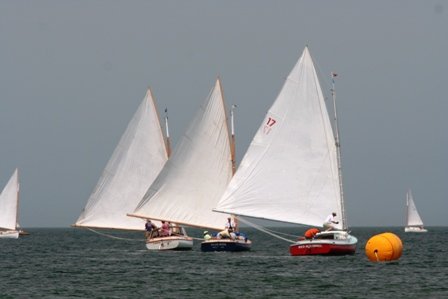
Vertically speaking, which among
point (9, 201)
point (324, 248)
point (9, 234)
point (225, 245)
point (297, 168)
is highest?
point (9, 201)

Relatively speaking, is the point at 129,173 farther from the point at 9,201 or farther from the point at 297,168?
the point at 9,201

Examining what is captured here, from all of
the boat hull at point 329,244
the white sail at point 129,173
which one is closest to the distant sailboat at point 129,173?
the white sail at point 129,173

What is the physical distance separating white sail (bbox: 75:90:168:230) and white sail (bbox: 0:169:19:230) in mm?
62095

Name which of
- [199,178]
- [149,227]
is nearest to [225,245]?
[199,178]

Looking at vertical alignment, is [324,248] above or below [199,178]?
below

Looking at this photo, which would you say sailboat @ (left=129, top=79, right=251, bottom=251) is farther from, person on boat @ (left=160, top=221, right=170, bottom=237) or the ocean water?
the ocean water

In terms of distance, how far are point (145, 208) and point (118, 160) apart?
1097cm

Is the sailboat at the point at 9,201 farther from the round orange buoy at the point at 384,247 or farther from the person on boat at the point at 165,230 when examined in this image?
the round orange buoy at the point at 384,247

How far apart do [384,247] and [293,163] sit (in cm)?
911

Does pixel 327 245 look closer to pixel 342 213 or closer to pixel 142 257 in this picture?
pixel 342 213

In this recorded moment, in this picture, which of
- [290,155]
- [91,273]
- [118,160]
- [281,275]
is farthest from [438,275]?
[118,160]

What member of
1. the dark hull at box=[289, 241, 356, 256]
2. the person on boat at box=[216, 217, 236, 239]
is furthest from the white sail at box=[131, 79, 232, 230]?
the dark hull at box=[289, 241, 356, 256]

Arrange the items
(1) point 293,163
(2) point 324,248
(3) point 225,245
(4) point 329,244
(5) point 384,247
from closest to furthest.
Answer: (5) point 384,247 → (4) point 329,244 → (2) point 324,248 → (1) point 293,163 → (3) point 225,245

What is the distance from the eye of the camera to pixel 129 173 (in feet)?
336
